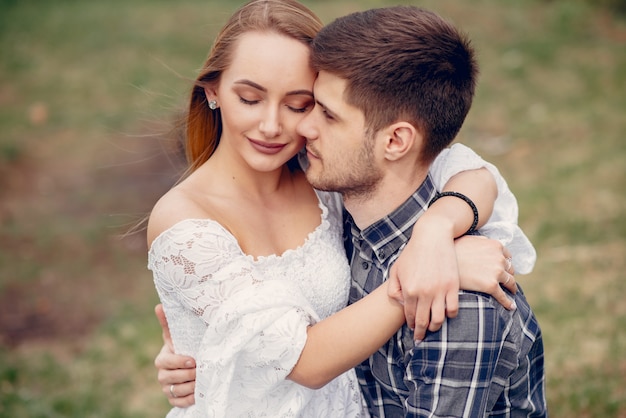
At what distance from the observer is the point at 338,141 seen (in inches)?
103

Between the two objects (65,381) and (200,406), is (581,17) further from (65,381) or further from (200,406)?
(200,406)

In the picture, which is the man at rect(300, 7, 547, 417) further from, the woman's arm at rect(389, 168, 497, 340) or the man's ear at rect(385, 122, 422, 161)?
the woman's arm at rect(389, 168, 497, 340)

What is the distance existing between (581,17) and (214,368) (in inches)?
446

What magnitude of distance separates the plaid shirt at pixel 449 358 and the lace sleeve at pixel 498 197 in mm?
171

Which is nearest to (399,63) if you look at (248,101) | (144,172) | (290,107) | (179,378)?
(290,107)

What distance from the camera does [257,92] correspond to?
2613mm

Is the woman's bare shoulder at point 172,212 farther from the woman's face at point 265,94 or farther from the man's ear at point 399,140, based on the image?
the man's ear at point 399,140

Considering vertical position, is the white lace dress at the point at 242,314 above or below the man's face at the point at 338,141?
below

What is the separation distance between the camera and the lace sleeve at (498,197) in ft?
9.29

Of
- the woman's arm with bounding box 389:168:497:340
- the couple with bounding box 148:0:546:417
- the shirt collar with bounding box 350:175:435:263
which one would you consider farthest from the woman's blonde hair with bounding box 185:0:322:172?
the woman's arm with bounding box 389:168:497:340

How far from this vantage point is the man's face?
260 centimetres

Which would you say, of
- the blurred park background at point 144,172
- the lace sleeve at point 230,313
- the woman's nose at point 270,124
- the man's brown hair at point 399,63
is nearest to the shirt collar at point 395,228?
the man's brown hair at point 399,63

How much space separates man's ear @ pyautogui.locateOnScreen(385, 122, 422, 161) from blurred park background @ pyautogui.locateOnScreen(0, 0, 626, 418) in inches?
37.7

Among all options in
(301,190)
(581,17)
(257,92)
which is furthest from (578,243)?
(581,17)
